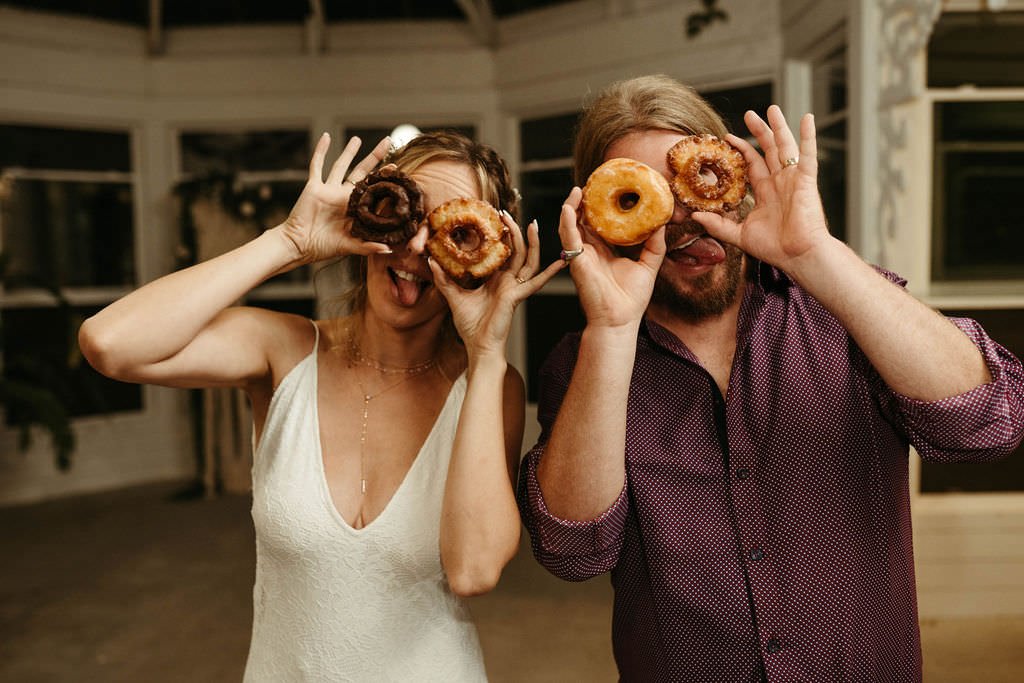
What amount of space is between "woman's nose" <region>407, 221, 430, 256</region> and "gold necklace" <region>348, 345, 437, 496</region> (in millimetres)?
290

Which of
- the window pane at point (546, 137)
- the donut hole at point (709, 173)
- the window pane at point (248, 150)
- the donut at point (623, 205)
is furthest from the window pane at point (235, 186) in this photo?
the donut hole at point (709, 173)

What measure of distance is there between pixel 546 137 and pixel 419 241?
16.4 feet

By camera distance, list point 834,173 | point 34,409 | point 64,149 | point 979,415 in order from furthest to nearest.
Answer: point 64,149, point 34,409, point 834,173, point 979,415

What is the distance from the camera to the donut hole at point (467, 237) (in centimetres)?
151

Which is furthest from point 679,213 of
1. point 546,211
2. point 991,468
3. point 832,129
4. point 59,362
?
→ point 59,362

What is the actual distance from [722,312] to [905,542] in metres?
0.53

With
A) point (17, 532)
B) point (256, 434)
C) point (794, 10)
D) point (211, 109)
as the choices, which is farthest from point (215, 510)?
point (794, 10)

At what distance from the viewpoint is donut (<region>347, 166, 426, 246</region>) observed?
59.4 inches

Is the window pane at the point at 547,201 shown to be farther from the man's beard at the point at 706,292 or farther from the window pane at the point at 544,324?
the man's beard at the point at 706,292

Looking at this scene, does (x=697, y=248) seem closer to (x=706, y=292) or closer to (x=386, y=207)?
(x=706, y=292)

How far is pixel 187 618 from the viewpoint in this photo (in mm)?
4035

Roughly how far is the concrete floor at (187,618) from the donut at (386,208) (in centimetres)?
255

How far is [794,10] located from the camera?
4.47 m

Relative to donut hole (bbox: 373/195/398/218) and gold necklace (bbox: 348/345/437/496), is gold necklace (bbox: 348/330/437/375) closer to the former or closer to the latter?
gold necklace (bbox: 348/345/437/496)
